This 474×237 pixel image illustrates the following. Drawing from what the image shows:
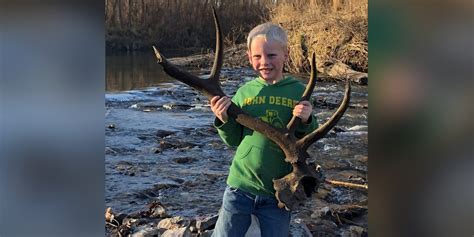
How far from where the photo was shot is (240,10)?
3.69m

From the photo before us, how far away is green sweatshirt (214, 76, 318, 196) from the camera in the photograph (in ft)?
9.77

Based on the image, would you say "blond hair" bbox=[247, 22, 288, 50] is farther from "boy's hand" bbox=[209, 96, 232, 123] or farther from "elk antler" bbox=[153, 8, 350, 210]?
"boy's hand" bbox=[209, 96, 232, 123]

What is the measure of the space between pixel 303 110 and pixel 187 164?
42.6 inches

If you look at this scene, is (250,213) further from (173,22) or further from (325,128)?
(173,22)

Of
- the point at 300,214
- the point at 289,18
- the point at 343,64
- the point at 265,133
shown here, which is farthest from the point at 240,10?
the point at 300,214

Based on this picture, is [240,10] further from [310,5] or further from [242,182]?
[242,182]

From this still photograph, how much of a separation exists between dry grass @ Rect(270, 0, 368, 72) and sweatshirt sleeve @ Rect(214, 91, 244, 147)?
68 cm

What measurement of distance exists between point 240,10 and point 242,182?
3.94ft

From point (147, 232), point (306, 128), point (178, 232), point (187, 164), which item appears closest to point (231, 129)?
point (306, 128)

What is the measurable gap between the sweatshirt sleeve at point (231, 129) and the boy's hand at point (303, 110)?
31 centimetres
